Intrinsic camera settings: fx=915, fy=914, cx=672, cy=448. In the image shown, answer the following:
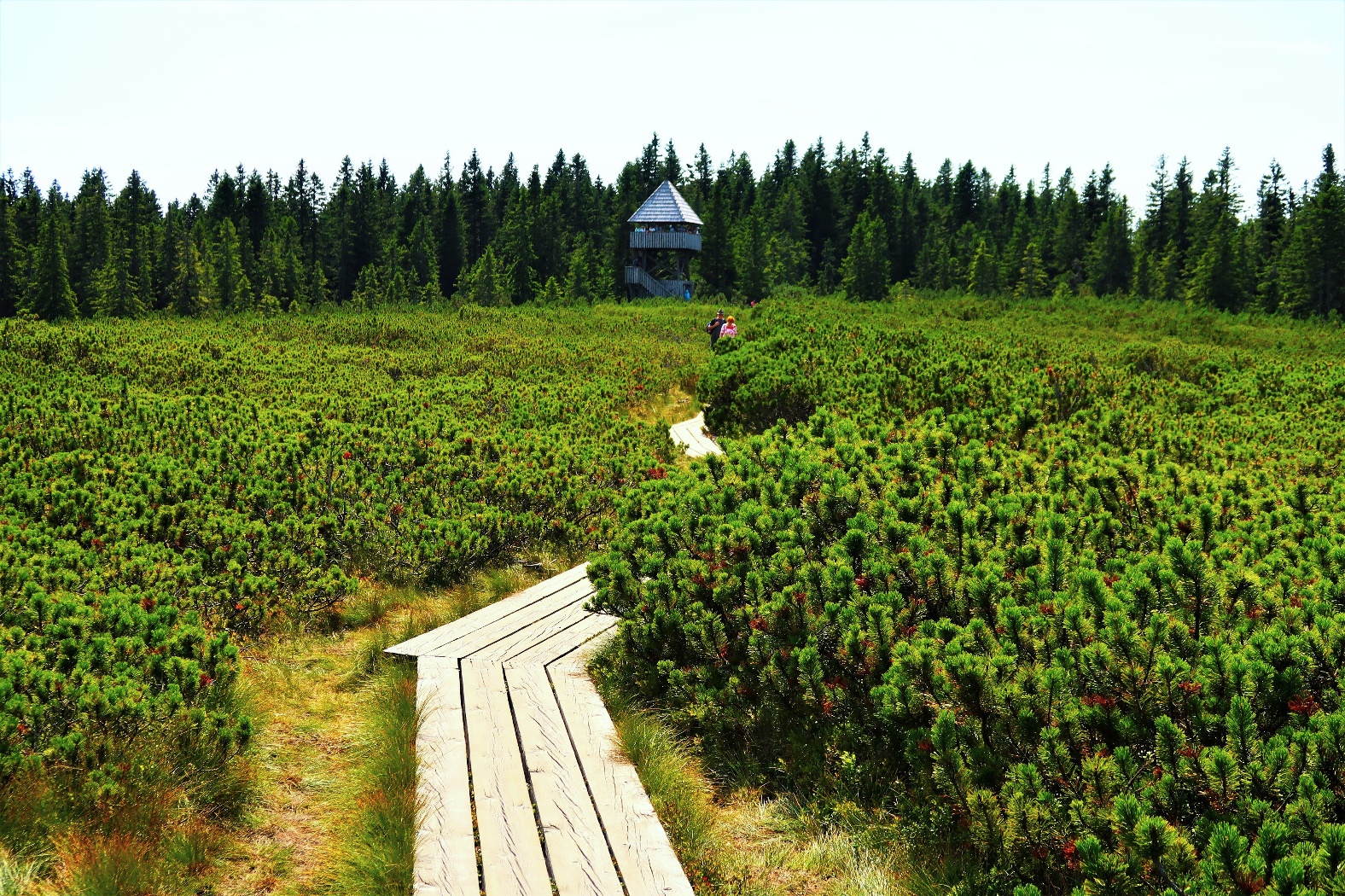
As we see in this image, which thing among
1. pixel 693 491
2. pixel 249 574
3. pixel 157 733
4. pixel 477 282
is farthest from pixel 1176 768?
pixel 477 282

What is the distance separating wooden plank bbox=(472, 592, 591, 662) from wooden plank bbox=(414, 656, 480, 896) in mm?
314

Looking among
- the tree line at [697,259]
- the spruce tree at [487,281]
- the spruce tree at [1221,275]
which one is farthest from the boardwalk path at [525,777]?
the spruce tree at [1221,275]

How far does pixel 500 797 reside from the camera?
439 centimetres

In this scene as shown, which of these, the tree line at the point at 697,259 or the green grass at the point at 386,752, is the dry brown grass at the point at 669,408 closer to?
the green grass at the point at 386,752

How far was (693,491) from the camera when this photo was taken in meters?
6.47

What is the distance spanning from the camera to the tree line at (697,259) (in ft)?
188

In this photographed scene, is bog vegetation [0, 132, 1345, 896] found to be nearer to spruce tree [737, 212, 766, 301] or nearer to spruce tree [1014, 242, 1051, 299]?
spruce tree [737, 212, 766, 301]

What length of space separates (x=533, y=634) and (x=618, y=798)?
2.31 metres

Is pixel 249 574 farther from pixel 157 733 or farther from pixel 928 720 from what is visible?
pixel 928 720

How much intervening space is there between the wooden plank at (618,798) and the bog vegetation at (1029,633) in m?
0.51

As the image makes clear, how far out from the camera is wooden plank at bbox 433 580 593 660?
6.31m

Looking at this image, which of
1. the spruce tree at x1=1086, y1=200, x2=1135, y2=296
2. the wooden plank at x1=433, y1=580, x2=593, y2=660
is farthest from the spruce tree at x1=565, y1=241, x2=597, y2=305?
the wooden plank at x1=433, y1=580, x2=593, y2=660

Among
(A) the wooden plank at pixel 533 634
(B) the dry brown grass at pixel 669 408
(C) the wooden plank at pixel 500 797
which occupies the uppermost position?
(B) the dry brown grass at pixel 669 408

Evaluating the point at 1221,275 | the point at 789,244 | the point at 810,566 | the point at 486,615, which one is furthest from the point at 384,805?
the point at 789,244
